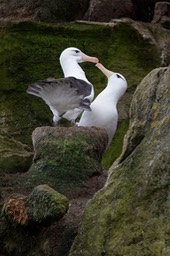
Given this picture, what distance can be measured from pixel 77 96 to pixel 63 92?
0.50 ft

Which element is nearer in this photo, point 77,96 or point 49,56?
point 77,96

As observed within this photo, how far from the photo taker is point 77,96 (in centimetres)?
631

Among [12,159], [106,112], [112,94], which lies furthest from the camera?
[112,94]

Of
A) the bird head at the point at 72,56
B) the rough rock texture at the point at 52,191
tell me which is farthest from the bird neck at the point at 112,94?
the rough rock texture at the point at 52,191

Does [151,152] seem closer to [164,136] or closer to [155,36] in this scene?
[164,136]

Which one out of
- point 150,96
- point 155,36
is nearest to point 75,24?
point 155,36

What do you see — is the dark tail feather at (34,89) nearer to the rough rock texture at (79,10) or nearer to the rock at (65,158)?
the rock at (65,158)

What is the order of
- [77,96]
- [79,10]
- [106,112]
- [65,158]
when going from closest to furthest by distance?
1. [65,158]
2. [77,96]
3. [106,112]
4. [79,10]

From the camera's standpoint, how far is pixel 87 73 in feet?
30.1

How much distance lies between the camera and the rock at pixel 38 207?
402 cm

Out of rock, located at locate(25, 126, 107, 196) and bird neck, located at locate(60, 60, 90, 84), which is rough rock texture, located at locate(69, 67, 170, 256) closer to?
rock, located at locate(25, 126, 107, 196)

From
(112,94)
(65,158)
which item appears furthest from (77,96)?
(65,158)

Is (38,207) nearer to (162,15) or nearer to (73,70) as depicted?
(73,70)

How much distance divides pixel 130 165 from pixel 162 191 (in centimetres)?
38
